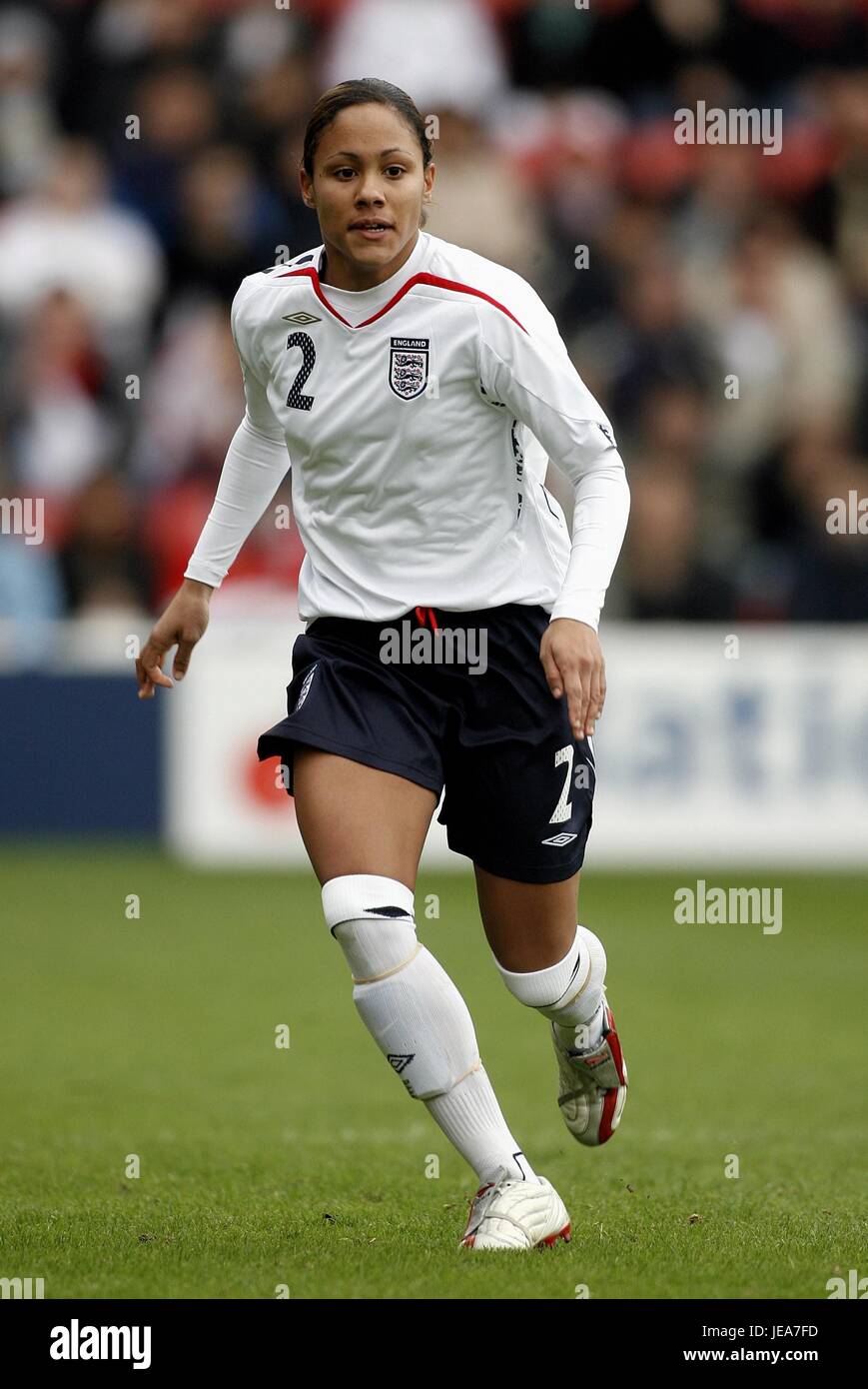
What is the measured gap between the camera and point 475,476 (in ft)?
14.9

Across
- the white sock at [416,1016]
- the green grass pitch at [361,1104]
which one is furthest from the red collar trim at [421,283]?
the green grass pitch at [361,1104]

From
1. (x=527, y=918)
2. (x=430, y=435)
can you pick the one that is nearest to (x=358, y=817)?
(x=527, y=918)

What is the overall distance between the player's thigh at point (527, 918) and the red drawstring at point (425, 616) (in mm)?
588

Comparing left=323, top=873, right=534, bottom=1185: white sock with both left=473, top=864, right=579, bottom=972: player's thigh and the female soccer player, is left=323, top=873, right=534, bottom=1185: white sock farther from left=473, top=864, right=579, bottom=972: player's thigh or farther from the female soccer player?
left=473, top=864, right=579, bottom=972: player's thigh

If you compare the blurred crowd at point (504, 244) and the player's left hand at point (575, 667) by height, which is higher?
the blurred crowd at point (504, 244)

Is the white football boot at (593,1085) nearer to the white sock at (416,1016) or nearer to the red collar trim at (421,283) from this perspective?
the white sock at (416,1016)

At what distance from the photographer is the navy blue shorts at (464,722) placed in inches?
176

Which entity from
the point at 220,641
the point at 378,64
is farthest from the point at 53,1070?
the point at 378,64

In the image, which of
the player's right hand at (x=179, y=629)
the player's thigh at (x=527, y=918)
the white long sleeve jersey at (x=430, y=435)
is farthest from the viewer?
the player's right hand at (x=179, y=629)

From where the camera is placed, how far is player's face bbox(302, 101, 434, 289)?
432cm

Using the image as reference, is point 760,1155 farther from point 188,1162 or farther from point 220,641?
point 220,641

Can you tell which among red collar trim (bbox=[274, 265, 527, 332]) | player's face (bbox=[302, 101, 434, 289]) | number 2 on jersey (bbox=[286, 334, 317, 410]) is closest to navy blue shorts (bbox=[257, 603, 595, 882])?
number 2 on jersey (bbox=[286, 334, 317, 410])

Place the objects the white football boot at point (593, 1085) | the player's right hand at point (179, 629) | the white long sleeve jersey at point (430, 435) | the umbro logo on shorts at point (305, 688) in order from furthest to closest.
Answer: the white football boot at point (593, 1085), the player's right hand at point (179, 629), the umbro logo on shorts at point (305, 688), the white long sleeve jersey at point (430, 435)

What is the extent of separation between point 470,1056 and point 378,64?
421 inches
